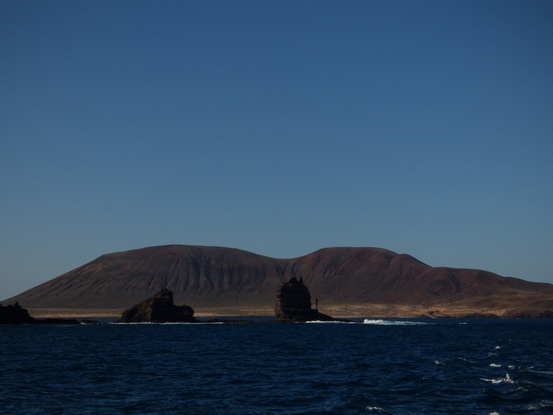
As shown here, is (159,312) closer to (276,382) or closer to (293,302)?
(293,302)

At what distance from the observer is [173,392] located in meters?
40.8

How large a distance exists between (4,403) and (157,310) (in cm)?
14028

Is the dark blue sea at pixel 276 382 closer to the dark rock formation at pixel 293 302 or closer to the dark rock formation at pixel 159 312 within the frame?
the dark rock formation at pixel 159 312

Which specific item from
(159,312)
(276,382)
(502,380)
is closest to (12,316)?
(159,312)

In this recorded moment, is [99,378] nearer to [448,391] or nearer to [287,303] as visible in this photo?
[448,391]

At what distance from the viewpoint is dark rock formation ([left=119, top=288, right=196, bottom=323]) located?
174750mm

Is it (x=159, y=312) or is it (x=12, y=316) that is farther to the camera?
(x=159, y=312)

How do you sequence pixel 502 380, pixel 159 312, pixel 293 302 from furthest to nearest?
pixel 293 302 < pixel 159 312 < pixel 502 380

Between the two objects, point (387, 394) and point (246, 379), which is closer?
point (387, 394)

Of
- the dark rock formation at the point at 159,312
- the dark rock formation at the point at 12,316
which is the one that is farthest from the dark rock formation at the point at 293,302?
the dark rock formation at the point at 12,316

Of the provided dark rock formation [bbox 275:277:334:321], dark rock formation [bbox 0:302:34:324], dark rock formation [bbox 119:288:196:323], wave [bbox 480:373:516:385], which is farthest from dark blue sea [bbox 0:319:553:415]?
dark rock formation [bbox 275:277:334:321]

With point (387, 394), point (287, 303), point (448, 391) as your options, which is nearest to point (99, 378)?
point (387, 394)

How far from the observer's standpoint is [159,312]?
6885 inches

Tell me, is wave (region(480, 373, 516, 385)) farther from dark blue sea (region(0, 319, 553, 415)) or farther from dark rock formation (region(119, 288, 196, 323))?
dark rock formation (region(119, 288, 196, 323))
